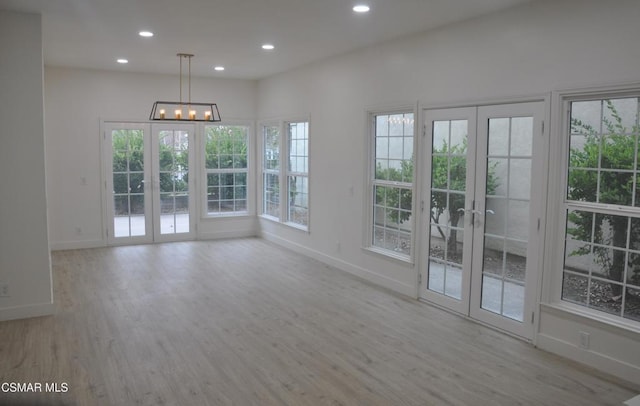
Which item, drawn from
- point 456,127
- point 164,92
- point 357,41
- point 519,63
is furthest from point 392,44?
point 164,92

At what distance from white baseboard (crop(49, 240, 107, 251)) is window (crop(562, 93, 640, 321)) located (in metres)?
6.65

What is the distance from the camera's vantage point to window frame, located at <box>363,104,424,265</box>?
5258 mm

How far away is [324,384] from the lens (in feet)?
11.4

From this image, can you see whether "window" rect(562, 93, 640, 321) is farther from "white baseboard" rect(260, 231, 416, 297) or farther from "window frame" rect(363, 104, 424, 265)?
"white baseboard" rect(260, 231, 416, 297)

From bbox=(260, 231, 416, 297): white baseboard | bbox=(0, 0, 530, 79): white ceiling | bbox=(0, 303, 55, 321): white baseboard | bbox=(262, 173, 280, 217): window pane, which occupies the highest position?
bbox=(0, 0, 530, 79): white ceiling

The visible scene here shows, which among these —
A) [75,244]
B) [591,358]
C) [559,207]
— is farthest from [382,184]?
[75,244]

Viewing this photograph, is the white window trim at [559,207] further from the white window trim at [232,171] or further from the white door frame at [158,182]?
the white door frame at [158,182]

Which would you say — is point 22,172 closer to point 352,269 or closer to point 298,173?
point 352,269

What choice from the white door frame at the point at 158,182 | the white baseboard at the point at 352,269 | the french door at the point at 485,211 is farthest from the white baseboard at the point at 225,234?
the french door at the point at 485,211

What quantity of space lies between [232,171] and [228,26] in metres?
4.16

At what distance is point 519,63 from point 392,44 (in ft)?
5.59

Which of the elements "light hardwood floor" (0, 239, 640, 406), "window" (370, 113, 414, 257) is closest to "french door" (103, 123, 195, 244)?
"light hardwood floor" (0, 239, 640, 406)

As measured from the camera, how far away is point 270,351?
13.2 ft

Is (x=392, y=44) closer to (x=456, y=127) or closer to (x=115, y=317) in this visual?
(x=456, y=127)
